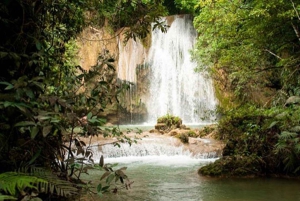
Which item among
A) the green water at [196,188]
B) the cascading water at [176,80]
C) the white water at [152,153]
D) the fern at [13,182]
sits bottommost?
the green water at [196,188]

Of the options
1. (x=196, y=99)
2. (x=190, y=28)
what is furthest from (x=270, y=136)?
(x=190, y=28)

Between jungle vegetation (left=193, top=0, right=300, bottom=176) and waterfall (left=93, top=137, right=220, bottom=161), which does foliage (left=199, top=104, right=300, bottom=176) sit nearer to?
jungle vegetation (left=193, top=0, right=300, bottom=176)

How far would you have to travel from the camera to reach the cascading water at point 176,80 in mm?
19484

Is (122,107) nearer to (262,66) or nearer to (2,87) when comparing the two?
(262,66)

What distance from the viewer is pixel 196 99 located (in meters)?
19.6

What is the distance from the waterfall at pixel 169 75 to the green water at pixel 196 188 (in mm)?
12355

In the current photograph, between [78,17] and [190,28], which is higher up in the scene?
[190,28]

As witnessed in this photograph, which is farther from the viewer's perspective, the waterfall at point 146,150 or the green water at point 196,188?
the waterfall at point 146,150

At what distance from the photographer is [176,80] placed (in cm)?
2002

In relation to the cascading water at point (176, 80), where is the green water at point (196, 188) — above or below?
below

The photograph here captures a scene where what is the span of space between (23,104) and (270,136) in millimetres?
5979

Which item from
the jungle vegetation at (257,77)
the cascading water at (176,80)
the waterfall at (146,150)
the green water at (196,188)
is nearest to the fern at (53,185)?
the green water at (196,188)

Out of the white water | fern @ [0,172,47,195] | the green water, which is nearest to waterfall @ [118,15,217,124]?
the white water

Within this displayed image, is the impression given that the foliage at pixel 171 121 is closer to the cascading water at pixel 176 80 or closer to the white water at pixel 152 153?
the white water at pixel 152 153
